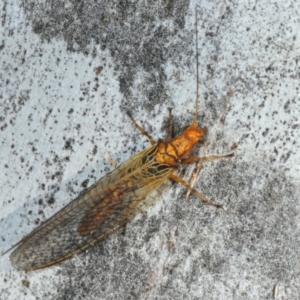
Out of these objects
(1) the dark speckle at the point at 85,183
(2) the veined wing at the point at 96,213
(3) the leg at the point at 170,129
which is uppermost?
(3) the leg at the point at 170,129

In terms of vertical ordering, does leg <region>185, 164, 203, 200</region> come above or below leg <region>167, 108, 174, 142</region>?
below

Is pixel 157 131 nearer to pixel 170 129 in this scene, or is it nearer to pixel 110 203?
pixel 170 129

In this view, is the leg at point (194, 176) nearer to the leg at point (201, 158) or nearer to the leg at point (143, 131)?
the leg at point (201, 158)

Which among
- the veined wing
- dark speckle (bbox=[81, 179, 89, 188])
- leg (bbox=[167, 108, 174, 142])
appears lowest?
the veined wing

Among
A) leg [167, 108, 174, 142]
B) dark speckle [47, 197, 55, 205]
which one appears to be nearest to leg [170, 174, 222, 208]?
leg [167, 108, 174, 142]

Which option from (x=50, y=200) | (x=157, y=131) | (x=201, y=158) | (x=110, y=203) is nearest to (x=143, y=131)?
(x=157, y=131)

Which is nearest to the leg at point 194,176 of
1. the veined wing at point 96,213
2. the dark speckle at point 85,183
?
the veined wing at point 96,213

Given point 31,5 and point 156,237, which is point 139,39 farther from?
point 156,237

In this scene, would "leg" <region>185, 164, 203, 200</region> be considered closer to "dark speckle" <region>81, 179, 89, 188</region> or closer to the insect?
the insect
